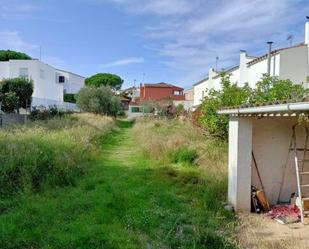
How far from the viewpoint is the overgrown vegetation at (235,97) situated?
494 inches

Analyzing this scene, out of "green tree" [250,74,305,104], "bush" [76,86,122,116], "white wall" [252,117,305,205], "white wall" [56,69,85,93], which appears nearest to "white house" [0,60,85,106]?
"bush" [76,86,122,116]

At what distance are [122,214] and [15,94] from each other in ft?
66.4

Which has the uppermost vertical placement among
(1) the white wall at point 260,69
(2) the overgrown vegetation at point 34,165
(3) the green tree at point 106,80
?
(3) the green tree at point 106,80

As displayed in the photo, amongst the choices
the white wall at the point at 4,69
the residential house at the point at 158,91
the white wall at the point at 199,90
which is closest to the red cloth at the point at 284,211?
the white wall at the point at 199,90

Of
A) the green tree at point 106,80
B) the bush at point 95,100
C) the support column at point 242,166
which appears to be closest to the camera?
the support column at point 242,166

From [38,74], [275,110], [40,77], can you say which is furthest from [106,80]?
[275,110]

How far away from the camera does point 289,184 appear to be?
29.7ft

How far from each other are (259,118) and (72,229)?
517 cm

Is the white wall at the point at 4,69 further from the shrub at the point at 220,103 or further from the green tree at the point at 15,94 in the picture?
the shrub at the point at 220,103

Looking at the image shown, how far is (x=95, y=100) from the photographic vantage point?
1481 inches

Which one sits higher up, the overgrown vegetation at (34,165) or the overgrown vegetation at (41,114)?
the overgrown vegetation at (41,114)

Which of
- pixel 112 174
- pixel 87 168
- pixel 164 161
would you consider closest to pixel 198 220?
pixel 112 174

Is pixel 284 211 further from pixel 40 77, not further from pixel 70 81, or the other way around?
pixel 70 81

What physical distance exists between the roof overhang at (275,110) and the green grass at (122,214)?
217 cm
